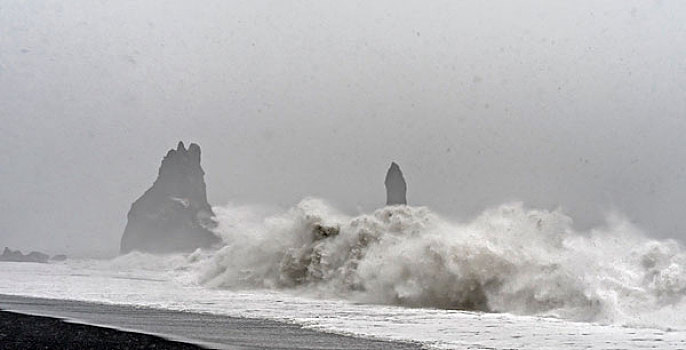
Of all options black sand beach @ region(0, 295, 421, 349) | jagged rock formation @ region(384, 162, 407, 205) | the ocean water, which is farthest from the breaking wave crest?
jagged rock formation @ region(384, 162, 407, 205)

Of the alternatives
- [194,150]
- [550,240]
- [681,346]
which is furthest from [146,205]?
[681,346]

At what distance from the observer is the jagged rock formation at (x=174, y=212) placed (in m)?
80.6

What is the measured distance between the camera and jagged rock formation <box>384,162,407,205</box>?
192 ft

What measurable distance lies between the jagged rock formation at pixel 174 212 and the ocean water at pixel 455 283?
60.3m

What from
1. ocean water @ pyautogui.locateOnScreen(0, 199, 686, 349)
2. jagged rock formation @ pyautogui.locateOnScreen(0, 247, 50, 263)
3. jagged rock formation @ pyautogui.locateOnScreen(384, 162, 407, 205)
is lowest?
ocean water @ pyautogui.locateOnScreen(0, 199, 686, 349)

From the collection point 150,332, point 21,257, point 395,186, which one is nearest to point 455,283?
point 150,332

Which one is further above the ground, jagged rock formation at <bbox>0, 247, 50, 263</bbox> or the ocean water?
jagged rock formation at <bbox>0, 247, 50, 263</bbox>

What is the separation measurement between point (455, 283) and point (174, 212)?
72764 millimetres

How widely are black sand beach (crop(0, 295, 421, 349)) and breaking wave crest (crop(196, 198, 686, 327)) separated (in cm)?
487

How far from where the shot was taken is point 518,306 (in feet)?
42.8

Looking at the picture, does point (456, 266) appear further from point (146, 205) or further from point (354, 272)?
point (146, 205)

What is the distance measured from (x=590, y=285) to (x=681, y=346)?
493cm

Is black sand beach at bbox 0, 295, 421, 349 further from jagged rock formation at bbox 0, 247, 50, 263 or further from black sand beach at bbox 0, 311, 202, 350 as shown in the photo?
jagged rock formation at bbox 0, 247, 50, 263

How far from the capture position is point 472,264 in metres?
14.4
